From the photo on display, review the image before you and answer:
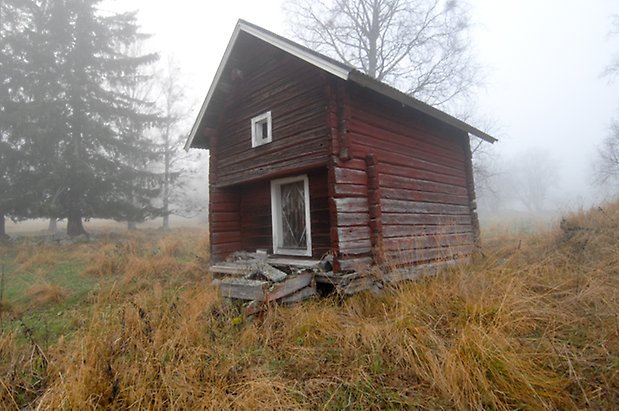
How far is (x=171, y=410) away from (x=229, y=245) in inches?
272

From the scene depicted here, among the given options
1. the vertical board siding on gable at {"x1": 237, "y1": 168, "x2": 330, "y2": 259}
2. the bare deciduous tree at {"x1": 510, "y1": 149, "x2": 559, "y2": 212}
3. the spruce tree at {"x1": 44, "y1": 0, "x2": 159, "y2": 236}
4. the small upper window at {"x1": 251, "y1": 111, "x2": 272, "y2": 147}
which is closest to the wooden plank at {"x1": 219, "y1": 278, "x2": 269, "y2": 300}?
the vertical board siding on gable at {"x1": 237, "y1": 168, "x2": 330, "y2": 259}

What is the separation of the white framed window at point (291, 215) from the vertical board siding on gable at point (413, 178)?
5.77 feet

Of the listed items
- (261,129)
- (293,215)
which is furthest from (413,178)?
(261,129)

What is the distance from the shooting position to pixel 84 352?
10.1 feet

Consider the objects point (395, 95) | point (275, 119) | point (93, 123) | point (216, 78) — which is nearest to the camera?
point (395, 95)

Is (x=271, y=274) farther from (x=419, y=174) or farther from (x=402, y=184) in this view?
(x=419, y=174)

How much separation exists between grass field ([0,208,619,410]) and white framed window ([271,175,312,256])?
2.27 metres

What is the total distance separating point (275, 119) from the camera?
779cm

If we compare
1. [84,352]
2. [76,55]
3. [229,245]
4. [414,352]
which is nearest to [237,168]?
[229,245]

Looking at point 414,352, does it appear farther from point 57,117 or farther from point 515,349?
point 57,117

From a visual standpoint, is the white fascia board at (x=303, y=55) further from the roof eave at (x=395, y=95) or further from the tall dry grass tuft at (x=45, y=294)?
the tall dry grass tuft at (x=45, y=294)

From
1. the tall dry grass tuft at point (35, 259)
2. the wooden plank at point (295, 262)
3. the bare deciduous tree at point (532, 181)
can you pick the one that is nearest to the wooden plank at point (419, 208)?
the wooden plank at point (295, 262)

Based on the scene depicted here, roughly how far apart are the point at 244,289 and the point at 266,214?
3560 millimetres

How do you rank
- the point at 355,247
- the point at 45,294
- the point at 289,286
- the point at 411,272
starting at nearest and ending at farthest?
the point at 289,286 < the point at 355,247 < the point at 411,272 < the point at 45,294
